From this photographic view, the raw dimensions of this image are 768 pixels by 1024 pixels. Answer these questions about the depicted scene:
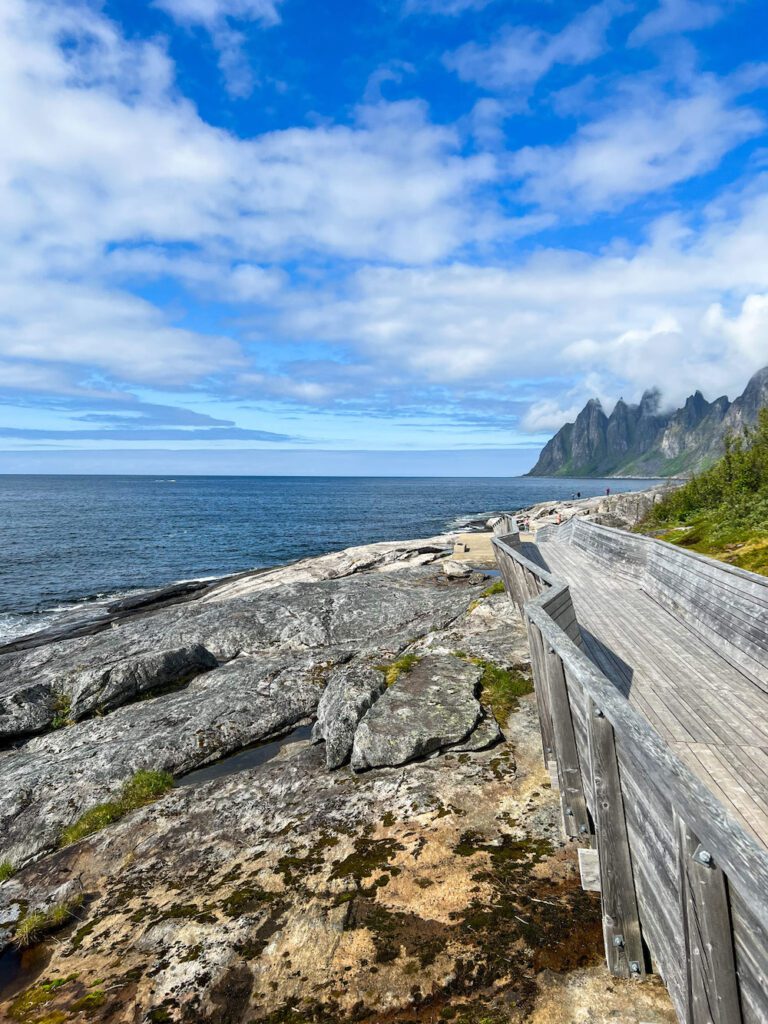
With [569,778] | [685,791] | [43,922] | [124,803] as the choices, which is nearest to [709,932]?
[685,791]

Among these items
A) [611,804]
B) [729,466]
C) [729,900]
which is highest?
Answer: [729,466]

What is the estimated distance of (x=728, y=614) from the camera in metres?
9.50

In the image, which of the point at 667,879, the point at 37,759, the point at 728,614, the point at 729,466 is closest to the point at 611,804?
the point at 667,879

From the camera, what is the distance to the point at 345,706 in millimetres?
9078

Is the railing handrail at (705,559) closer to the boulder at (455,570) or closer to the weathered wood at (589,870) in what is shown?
the weathered wood at (589,870)

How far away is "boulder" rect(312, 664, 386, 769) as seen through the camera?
27.5 feet

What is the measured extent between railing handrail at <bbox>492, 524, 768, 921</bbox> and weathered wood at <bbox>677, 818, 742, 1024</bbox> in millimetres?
119

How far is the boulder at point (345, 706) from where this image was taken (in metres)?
8.38

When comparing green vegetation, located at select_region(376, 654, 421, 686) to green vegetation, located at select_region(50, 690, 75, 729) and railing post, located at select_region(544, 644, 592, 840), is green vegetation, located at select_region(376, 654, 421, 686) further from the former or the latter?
green vegetation, located at select_region(50, 690, 75, 729)

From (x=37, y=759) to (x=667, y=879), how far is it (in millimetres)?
12120

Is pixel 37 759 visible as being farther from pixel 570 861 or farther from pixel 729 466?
pixel 729 466

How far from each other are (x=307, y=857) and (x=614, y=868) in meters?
3.48

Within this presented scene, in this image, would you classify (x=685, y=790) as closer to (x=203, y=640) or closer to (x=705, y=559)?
(x=705, y=559)

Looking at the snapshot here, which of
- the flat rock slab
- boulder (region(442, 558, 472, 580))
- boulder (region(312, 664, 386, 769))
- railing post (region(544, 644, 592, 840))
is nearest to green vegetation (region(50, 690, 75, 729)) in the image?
boulder (region(312, 664, 386, 769))
